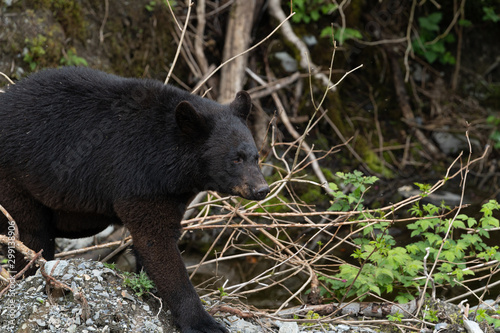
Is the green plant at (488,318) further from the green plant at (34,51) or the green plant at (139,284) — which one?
the green plant at (34,51)

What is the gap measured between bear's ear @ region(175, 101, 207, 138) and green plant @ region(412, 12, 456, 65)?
23.3ft

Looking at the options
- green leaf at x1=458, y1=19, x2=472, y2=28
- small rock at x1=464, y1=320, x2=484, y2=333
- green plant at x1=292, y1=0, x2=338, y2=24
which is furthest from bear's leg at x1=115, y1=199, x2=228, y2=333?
green leaf at x1=458, y1=19, x2=472, y2=28

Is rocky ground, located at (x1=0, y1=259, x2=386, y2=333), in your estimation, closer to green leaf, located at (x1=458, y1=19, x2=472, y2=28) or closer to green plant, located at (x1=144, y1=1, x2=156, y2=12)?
green plant, located at (x1=144, y1=1, x2=156, y2=12)

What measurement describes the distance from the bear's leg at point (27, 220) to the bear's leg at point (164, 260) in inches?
29.8

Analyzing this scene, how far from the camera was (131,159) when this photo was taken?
4.54m

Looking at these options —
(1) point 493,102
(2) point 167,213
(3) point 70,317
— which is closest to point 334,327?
(2) point 167,213

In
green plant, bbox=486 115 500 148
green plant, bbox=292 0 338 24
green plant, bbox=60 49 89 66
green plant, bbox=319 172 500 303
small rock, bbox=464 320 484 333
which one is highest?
green plant, bbox=60 49 89 66

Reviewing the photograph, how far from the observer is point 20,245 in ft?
13.6

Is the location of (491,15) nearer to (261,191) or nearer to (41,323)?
(261,191)

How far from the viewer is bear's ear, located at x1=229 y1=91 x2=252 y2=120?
15.9 ft

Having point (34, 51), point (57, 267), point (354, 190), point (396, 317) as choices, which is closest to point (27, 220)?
point (57, 267)

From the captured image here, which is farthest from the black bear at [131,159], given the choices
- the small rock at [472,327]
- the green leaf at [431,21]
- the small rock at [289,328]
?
the green leaf at [431,21]

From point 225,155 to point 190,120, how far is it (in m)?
0.37

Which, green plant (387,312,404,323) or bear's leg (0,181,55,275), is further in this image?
green plant (387,312,404,323)
